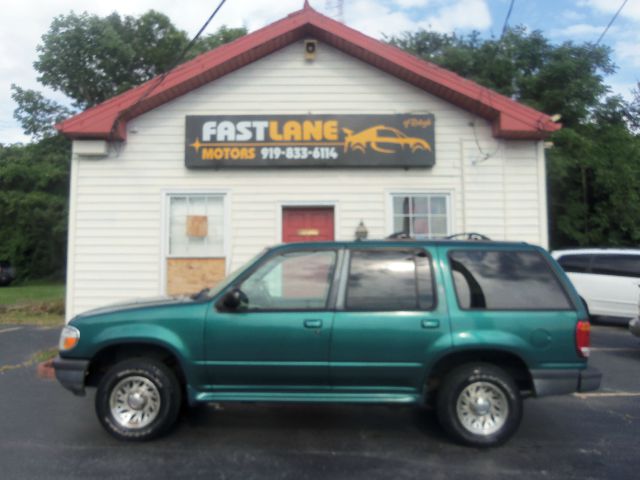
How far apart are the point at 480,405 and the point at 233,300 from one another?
7.29 feet

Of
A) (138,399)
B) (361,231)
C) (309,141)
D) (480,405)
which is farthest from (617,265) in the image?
(138,399)

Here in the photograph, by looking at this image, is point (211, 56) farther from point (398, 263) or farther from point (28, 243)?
point (28, 243)

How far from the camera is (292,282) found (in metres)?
4.98

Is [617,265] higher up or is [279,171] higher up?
[279,171]

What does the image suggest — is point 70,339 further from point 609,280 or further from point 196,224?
point 609,280

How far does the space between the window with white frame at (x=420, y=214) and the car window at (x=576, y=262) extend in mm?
4766

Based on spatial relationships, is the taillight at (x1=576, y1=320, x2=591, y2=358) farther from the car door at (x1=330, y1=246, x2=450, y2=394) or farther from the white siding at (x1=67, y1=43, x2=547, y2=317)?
the white siding at (x1=67, y1=43, x2=547, y2=317)

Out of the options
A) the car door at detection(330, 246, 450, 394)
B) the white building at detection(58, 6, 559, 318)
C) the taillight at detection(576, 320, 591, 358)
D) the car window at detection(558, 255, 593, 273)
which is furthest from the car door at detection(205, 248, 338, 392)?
the car window at detection(558, 255, 593, 273)

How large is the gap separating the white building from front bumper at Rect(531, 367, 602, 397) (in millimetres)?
5010

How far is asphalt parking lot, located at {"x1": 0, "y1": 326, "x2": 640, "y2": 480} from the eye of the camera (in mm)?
4359

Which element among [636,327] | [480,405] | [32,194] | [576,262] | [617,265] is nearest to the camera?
[480,405]

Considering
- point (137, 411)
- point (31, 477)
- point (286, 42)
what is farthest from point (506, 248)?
point (286, 42)

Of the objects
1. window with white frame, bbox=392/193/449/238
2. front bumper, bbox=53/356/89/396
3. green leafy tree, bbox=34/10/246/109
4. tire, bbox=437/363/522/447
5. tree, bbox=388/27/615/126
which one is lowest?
tire, bbox=437/363/522/447

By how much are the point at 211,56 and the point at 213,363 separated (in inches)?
244
